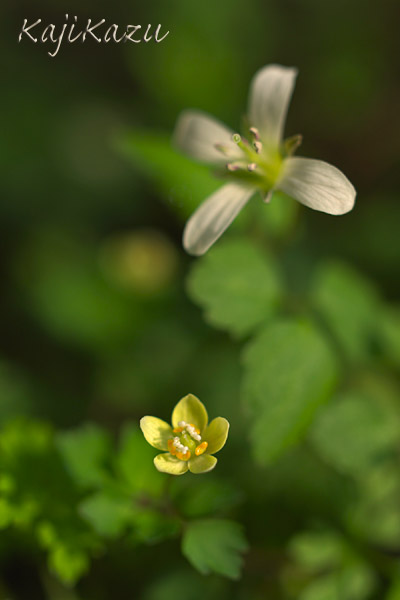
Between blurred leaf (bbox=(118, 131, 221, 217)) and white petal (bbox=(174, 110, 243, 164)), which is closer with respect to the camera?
white petal (bbox=(174, 110, 243, 164))

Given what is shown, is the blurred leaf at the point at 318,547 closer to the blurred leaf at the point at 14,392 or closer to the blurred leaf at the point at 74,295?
the blurred leaf at the point at 14,392

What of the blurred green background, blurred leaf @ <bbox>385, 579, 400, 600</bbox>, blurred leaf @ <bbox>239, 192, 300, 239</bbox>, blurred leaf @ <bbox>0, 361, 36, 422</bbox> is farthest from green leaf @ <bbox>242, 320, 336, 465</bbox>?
blurred leaf @ <bbox>0, 361, 36, 422</bbox>

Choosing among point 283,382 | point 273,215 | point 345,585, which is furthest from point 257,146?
point 345,585

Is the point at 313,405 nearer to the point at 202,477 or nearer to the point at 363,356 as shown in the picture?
the point at 363,356

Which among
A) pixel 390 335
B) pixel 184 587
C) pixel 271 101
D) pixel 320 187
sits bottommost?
pixel 184 587

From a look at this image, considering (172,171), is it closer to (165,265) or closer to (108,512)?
(165,265)

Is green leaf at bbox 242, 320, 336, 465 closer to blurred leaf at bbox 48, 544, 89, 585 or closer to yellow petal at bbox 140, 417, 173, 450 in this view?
yellow petal at bbox 140, 417, 173, 450

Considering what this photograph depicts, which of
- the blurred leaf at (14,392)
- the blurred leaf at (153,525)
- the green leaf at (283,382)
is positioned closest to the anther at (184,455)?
the blurred leaf at (153,525)
